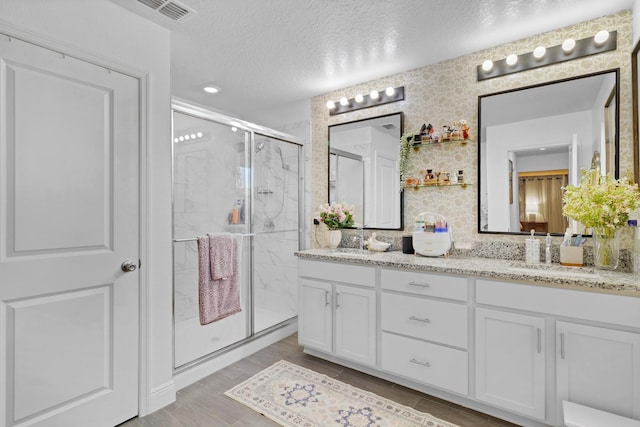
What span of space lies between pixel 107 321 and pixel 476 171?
268 centimetres

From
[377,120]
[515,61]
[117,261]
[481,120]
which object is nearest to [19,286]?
[117,261]

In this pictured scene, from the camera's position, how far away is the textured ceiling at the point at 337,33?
1925 millimetres

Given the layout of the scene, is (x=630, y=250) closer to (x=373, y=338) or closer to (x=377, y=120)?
(x=373, y=338)

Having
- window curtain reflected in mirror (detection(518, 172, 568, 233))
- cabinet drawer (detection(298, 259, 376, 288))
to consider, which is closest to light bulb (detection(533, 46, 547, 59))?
window curtain reflected in mirror (detection(518, 172, 568, 233))

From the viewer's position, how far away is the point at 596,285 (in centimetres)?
160

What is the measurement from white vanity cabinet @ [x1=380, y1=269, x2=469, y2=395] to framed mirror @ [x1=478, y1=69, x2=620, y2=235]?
28.0 inches

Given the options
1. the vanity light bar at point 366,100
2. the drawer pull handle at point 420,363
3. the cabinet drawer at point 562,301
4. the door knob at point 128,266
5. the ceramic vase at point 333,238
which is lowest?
the drawer pull handle at point 420,363

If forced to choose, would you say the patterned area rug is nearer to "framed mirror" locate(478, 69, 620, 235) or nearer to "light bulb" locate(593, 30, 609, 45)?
"framed mirror" locate(478, 69, 620, 235)

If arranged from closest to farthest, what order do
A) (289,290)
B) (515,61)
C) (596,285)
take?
(596,285)
(515,61)
(289,290)

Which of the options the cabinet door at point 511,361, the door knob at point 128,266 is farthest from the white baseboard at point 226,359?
the cabinet door at point 511,361

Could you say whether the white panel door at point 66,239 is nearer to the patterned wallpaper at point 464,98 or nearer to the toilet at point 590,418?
the patterned wallpaper at point 464,98

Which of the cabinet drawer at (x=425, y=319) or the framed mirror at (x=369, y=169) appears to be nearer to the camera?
the cabinet drawer at (x=425, y=319)

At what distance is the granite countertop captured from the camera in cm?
160

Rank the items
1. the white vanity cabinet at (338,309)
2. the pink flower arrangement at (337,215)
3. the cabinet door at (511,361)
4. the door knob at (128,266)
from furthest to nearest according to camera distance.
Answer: the pink flower arrangement at (337,215)
the white vanity cabinet at (338,309)
the door knob at (128,266)
the cabinet door at (511,361)
